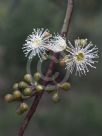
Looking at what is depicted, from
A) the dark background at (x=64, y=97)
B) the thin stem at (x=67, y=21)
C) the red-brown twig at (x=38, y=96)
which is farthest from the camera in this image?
the dark background at (x=64, y=97)

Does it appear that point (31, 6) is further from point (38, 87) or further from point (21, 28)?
point (38, 87)

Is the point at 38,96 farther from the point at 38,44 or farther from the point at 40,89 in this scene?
the point at 38,44

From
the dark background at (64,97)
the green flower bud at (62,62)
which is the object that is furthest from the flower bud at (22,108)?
the dark background at (64,97)

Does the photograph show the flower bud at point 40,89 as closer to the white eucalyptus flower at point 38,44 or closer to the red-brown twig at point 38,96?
the red-brown twig at point 38,96

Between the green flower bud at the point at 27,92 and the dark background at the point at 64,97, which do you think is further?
the dark background at the point at 64,97

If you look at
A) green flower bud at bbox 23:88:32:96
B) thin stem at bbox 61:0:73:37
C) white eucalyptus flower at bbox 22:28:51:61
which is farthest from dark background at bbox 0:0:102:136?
green flower bud at bbox 23:88:32:96

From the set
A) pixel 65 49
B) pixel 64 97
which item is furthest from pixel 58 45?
pixel 64 97
